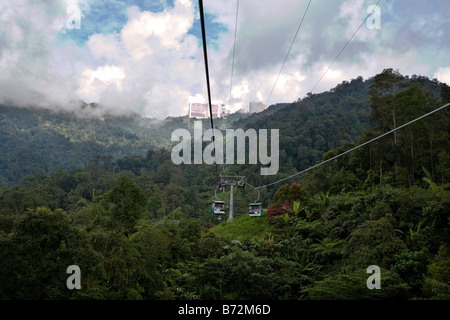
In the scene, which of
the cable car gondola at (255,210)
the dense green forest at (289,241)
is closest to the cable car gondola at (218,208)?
the dense green forest at (289,241)

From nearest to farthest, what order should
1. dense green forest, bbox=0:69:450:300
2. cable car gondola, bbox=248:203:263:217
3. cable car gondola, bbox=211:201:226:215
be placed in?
dense green forest, bbox=0:69:450:300 → cable car gondola, bbox=248:203:263:217 → cable car gondola, bbox=211:201:226:215

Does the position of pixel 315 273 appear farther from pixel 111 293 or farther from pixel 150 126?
pixel 150 126

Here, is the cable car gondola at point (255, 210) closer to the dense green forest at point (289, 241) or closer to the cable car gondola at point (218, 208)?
the dense green forest at point (289, 241)

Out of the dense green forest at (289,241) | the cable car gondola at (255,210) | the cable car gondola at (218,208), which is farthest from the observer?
the cable car gondola at (218,208)

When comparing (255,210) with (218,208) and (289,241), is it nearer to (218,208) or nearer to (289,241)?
(218,208)

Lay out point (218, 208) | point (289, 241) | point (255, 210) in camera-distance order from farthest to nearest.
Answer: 1. point (218, 208)
2. point (255, 210)
3. point (289, 241)

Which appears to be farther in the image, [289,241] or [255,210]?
[255,210]

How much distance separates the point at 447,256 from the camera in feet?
31.5

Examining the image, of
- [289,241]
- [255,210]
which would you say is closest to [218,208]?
[255,210]

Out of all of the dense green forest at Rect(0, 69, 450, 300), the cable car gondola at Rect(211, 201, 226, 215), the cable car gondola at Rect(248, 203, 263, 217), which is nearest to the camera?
the dense green forest at Rect(0, 69, 450, 300)

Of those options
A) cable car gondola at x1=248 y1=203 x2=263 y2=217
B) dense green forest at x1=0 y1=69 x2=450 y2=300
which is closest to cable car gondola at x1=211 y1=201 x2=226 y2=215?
dense green forest at x1=0 y1=69 x2=450 y2=300

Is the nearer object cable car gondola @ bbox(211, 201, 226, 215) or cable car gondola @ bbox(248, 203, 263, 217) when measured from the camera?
cable car gondola @ bbox(248, 203, 263, 217)

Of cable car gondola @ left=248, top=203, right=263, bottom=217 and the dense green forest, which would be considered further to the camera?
cable car gondola @ left=248, top=203, right=263, bottom=217

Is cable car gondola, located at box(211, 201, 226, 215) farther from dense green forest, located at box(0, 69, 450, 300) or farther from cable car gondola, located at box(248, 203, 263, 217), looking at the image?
cable car gondola, located at box(248, 203, 263, 217)
